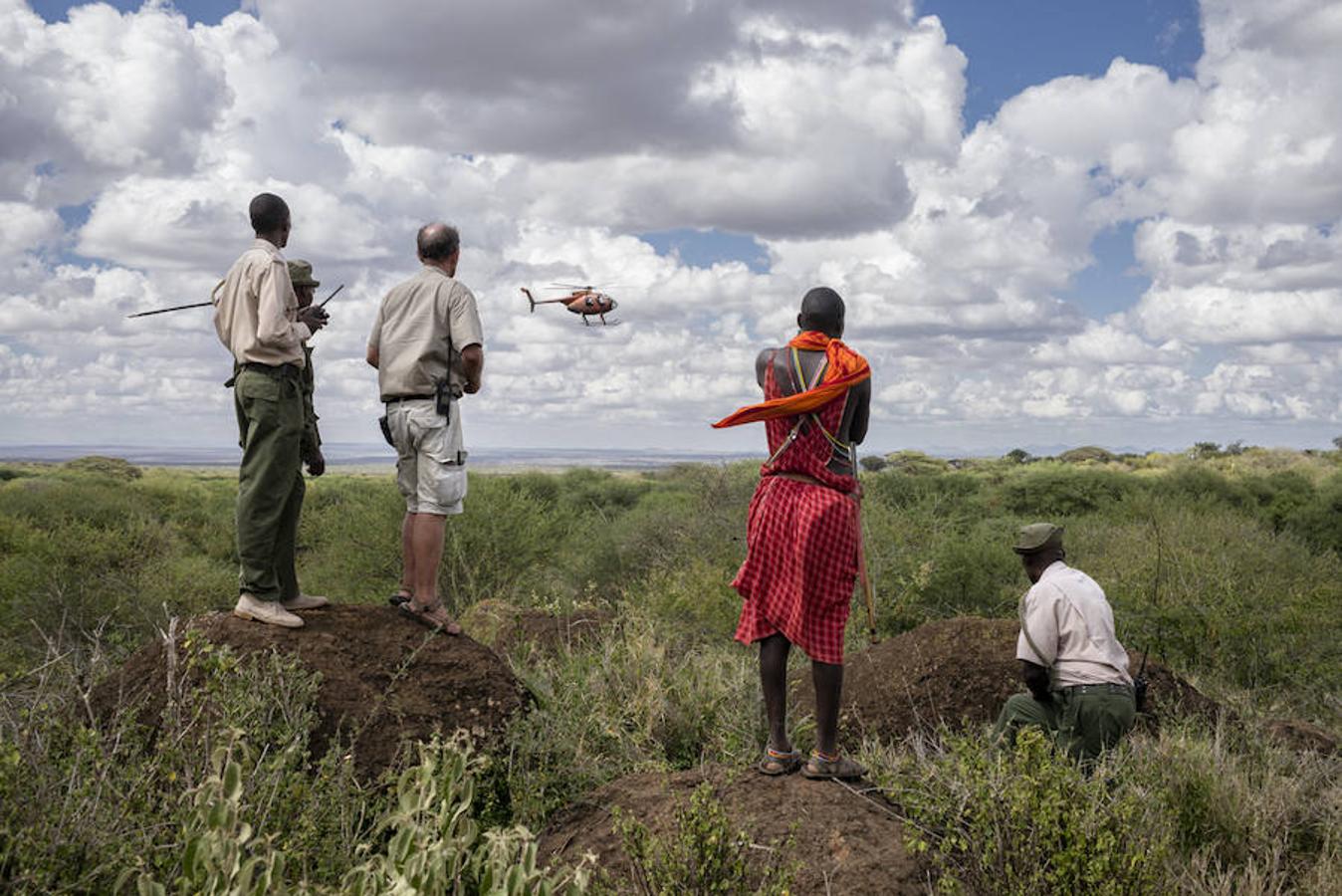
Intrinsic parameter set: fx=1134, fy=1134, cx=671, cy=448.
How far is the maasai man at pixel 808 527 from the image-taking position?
16.3ft

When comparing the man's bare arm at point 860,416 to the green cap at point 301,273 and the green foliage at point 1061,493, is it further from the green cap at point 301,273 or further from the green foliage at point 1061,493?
the green foliage at point 1061,493

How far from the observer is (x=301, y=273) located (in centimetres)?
607

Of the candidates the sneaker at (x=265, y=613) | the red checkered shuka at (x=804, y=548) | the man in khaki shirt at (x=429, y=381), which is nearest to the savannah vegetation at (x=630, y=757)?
the sneaker at (x=265, y=613)

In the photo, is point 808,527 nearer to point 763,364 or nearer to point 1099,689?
point 763,364

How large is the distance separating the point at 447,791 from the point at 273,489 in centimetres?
286

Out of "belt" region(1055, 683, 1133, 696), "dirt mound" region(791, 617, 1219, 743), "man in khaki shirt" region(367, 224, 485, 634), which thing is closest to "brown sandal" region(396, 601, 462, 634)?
"man in khaki shirt" region(367, 224, 485, 634)

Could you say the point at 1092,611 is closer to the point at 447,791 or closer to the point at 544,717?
the point at 544,717

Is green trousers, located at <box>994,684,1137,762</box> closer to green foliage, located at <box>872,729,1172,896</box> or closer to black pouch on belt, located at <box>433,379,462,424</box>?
green foliage, located at <box>872,729,1172,896</box>

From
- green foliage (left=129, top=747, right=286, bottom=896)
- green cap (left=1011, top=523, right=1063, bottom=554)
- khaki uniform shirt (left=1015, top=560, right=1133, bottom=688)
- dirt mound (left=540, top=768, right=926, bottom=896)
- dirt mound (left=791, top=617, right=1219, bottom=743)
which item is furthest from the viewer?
dirt mound (left=791, top=617, right=1219, bottom=743)

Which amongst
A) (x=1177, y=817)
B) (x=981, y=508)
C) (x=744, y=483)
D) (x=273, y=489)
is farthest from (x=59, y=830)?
(x=981, y=508)

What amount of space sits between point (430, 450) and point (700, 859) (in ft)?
8.82

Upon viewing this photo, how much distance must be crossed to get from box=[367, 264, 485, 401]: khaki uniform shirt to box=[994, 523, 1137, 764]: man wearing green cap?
10.8 feet

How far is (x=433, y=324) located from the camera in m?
5.87

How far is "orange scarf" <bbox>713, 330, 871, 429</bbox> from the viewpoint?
4949 mm
